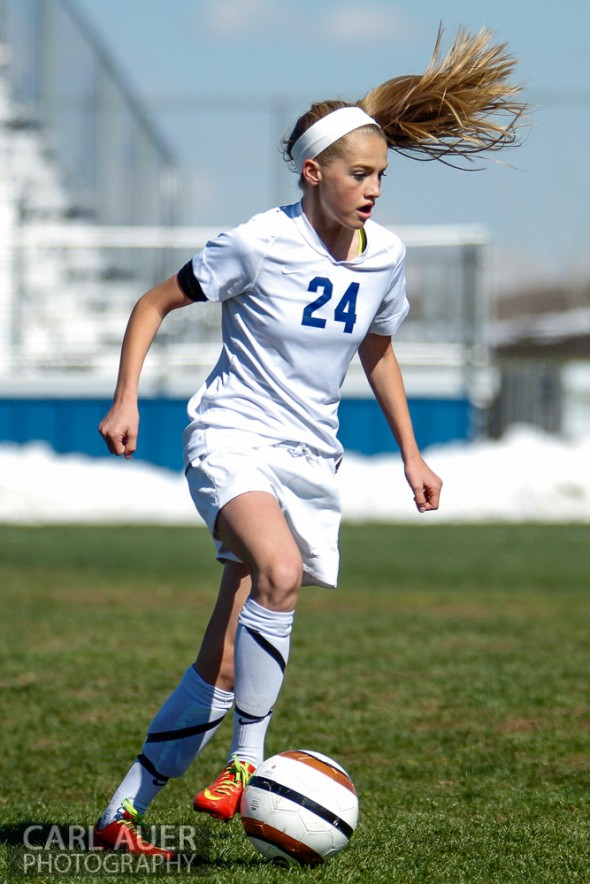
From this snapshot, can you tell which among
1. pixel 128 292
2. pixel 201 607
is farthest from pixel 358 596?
pixel 128 292

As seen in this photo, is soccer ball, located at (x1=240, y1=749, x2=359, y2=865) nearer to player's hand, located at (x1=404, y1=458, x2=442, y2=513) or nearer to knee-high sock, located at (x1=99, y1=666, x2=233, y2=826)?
knee-high sock, located at (x1=99, y1=666, x2=233, y2=826)

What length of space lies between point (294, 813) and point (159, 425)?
15.5m

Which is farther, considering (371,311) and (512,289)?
(512,289)

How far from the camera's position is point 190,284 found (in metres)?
3.85

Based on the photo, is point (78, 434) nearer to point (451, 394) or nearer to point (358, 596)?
point (451, 394)

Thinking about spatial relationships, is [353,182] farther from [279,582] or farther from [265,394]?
[279,582]

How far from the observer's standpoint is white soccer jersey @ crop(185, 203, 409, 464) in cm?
384

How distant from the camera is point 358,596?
10711 millimetres

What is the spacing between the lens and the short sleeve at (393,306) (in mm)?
4094

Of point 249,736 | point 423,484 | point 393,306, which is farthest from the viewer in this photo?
point 423,484

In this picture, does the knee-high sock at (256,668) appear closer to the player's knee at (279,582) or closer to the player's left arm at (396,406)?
the player's knee at (279,582)

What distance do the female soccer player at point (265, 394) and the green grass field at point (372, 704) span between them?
0.32 meters

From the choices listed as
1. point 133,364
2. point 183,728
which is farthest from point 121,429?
point 183,728

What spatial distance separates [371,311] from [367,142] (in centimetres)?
47
